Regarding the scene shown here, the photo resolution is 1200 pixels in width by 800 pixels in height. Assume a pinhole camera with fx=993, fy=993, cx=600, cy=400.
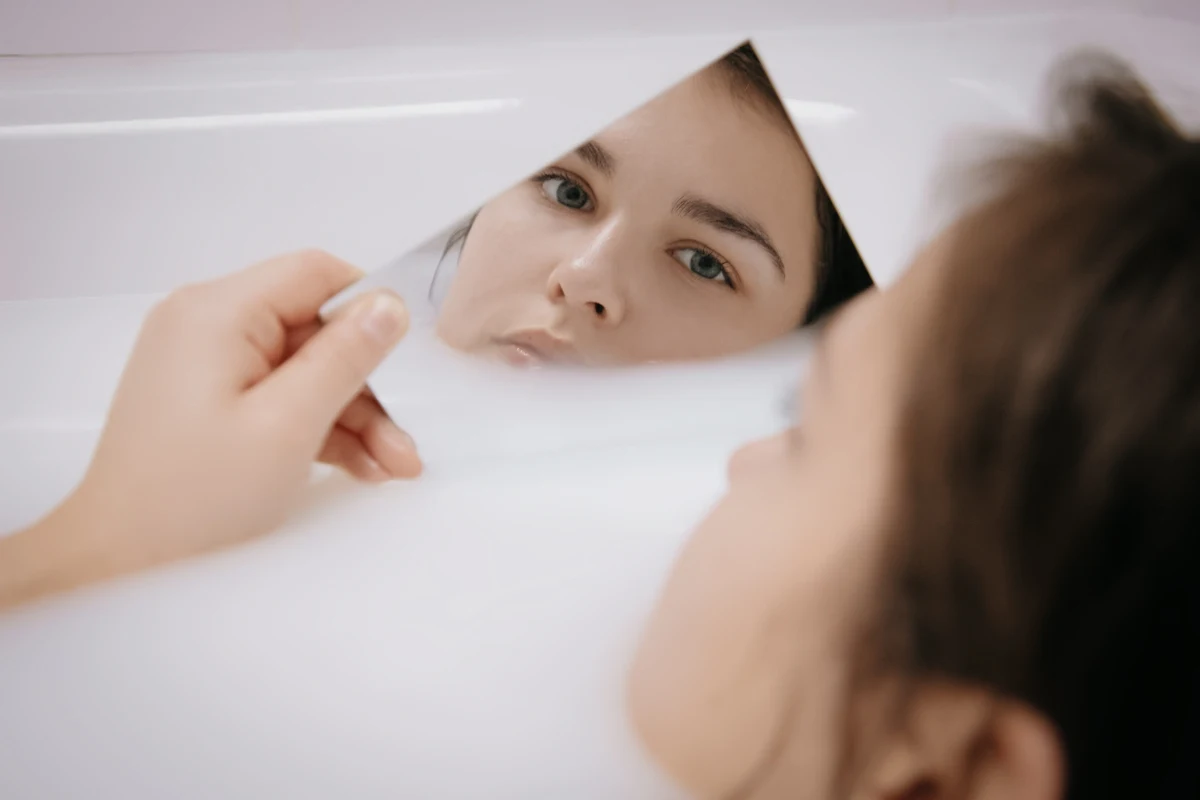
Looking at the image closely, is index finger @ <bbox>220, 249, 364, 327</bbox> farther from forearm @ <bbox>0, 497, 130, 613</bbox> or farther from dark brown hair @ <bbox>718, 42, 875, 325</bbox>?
dark brown hair @ <bbox>718, 42, 875, 325</bbox>

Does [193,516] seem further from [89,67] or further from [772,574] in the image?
[89,67]

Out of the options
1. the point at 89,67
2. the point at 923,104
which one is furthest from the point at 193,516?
the point at 923,104

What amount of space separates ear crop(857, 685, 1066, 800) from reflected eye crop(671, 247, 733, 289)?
0.33 m

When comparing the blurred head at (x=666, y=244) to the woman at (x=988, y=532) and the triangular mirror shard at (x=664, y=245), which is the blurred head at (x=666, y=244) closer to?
the triangular mirror shard at (x=664, y=245)

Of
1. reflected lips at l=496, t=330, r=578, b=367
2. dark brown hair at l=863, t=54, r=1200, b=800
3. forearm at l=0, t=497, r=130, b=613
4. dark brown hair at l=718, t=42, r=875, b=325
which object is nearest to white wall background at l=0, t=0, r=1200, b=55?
dark brown hair at l=718, t=42, r=875, b=325

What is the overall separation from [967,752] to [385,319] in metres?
Answer: 0.31

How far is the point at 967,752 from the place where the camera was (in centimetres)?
34

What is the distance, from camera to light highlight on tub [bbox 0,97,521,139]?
0.68 meters

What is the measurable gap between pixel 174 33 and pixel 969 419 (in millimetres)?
656

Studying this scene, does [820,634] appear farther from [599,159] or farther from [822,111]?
[822,111]

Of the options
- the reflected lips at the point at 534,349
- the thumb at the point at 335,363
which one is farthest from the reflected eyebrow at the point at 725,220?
the thumb at the point at 335,363

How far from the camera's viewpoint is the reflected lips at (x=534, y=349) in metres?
0.60

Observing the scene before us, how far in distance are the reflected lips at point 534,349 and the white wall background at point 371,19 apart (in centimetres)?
30

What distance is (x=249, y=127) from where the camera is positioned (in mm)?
707
